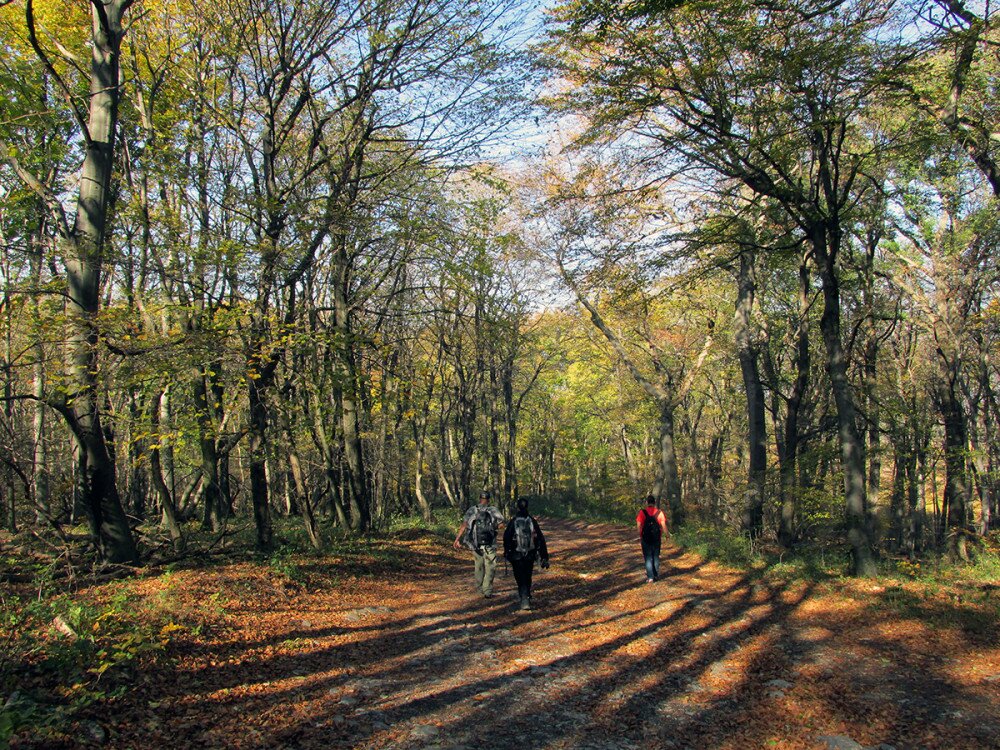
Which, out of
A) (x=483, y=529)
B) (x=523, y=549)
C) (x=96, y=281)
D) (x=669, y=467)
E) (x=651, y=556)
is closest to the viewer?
(x=96, y=281)

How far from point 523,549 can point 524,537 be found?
18cm

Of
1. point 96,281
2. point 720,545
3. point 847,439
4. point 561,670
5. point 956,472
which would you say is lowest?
point 720,545

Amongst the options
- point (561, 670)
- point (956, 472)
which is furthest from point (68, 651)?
point (956, 472)

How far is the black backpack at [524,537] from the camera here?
9547 millimetres

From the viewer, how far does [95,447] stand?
27.7 ft

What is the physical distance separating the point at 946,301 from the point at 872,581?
32.1 ft

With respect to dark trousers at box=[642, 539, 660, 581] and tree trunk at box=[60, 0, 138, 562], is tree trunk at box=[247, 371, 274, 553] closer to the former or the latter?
tree trunk at box=[60, 0, 138, 562]

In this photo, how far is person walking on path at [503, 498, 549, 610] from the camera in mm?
9547

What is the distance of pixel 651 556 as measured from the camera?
37.8 ft

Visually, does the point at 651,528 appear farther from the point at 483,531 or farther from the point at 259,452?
the point at 259,452

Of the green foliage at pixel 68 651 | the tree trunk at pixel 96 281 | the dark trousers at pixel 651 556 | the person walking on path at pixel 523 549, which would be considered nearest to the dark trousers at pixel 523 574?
the person walking on path at pixel 523 549

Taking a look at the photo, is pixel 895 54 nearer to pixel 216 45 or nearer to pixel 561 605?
pixel 561 605

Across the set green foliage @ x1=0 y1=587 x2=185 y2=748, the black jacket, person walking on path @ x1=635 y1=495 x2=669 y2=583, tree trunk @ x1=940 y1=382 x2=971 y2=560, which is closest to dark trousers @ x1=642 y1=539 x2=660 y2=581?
person walking on path @ x1=635 y1=495 x2=669 y2=583

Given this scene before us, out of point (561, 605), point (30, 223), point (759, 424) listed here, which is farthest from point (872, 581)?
point (30, 223)
